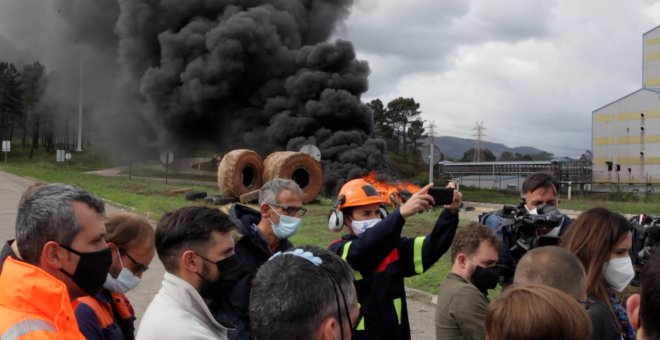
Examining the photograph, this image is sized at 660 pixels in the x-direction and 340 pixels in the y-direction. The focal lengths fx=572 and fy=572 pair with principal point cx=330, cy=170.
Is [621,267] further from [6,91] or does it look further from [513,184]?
[6,91]

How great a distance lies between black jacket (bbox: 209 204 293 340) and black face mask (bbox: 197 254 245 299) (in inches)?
2.5

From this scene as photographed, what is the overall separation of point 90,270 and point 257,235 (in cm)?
126

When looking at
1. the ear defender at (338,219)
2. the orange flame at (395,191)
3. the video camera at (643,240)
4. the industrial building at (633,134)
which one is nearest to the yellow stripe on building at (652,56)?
the industrial building at (633,134)

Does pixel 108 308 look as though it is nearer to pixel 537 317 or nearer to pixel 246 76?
pixel 537 317

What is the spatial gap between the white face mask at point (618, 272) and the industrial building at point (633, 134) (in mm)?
31819

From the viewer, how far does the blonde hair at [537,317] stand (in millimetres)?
Result: 1671

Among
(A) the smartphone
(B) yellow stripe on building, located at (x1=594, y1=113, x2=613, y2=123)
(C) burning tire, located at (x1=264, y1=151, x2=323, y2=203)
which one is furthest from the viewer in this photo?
(B) yellow stripe on building, located at (x1=594, y1=113, x2=613, y2=123)

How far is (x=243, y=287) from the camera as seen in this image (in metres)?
2.85

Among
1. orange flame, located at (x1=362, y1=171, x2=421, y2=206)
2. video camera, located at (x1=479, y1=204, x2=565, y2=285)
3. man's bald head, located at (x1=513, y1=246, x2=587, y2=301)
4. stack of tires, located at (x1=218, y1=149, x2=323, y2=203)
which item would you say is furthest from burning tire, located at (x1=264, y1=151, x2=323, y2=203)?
man's bald head, located at (x1=513, y1=246, x2=587, y2=301)

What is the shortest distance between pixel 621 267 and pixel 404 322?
120 cm

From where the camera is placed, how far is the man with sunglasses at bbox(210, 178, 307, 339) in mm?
2840

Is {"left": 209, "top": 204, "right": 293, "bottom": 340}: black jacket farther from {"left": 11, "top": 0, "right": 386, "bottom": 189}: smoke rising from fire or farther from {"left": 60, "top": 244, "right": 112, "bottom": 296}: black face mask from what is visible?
{"left": 11, "top": 0, "right": 386, "bottom": 189}: smoke rising from fire

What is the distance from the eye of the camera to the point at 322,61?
28.2 m

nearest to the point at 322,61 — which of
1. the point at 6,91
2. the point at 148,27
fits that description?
the point at 148,27
